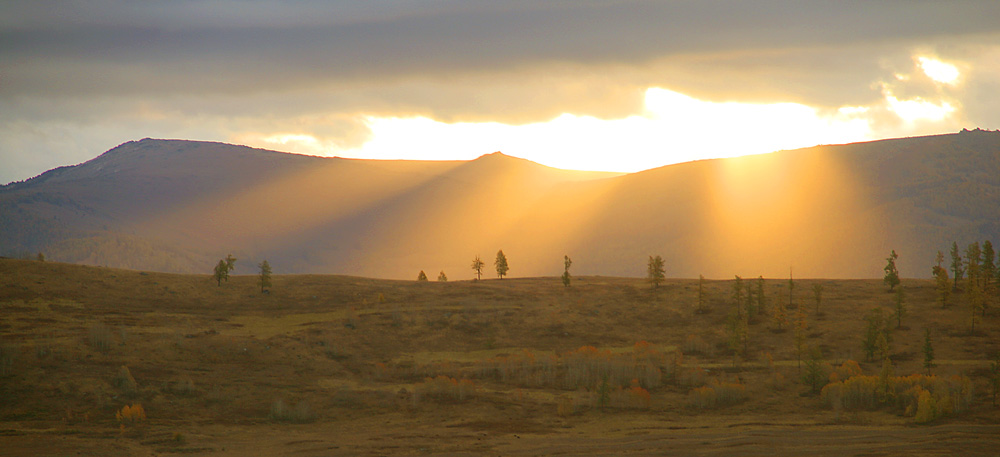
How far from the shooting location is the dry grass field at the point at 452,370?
35.0m

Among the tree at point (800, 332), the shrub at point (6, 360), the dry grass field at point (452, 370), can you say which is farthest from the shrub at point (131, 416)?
the tree at point (800, 332)

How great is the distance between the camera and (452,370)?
5075 centimetres

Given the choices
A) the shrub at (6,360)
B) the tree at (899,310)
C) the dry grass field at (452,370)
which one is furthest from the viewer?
the tree at (899,310)

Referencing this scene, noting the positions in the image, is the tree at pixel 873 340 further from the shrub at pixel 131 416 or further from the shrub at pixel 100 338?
the shrub at pixel 100 338

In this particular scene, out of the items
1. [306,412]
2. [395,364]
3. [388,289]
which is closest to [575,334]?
[395,364]

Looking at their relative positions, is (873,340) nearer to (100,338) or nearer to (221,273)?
(100,338)

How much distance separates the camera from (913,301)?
203 ft

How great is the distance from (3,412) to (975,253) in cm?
7024

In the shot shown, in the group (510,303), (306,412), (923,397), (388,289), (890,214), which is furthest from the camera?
(890,214)

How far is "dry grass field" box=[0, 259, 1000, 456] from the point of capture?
115 ft

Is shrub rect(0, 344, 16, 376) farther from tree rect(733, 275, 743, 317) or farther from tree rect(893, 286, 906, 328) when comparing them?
tree rect(893, 286, 906, 328)

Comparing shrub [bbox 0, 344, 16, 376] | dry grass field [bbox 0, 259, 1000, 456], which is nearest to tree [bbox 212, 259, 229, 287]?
dry grass field [bbox 0, 259, 1000, 456]

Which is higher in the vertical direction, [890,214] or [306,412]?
[890,214]

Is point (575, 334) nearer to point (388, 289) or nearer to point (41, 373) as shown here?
point (388, 289)
